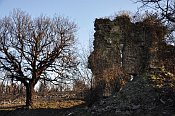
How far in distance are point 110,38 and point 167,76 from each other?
19.4m

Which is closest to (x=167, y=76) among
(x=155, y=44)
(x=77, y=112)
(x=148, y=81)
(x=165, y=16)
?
(x=148, y=81)

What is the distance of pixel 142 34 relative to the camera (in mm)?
35688

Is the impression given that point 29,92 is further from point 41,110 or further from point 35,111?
A: point 41,110

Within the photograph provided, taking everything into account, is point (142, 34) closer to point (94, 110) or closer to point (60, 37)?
point (60, 37)

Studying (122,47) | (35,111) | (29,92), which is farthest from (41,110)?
(122,47)

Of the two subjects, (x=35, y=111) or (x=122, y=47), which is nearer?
(x=35, y=111)

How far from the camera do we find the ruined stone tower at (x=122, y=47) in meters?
31.5

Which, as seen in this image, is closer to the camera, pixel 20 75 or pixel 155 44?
pixel 20 75

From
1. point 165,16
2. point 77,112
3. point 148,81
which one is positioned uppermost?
point 165,16

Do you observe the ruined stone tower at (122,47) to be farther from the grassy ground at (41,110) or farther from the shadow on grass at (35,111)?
the shadow on grass at (35,111)

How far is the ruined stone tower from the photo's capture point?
31.5 metres

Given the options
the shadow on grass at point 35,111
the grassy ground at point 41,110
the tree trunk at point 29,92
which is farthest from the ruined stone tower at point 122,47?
the shadow on grass at point 35,111

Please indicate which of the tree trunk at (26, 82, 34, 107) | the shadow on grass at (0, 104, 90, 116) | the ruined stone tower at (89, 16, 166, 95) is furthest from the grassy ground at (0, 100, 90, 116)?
the ruined stone tower at (89, 16, 166, 95)

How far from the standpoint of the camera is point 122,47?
3631 centimetres
